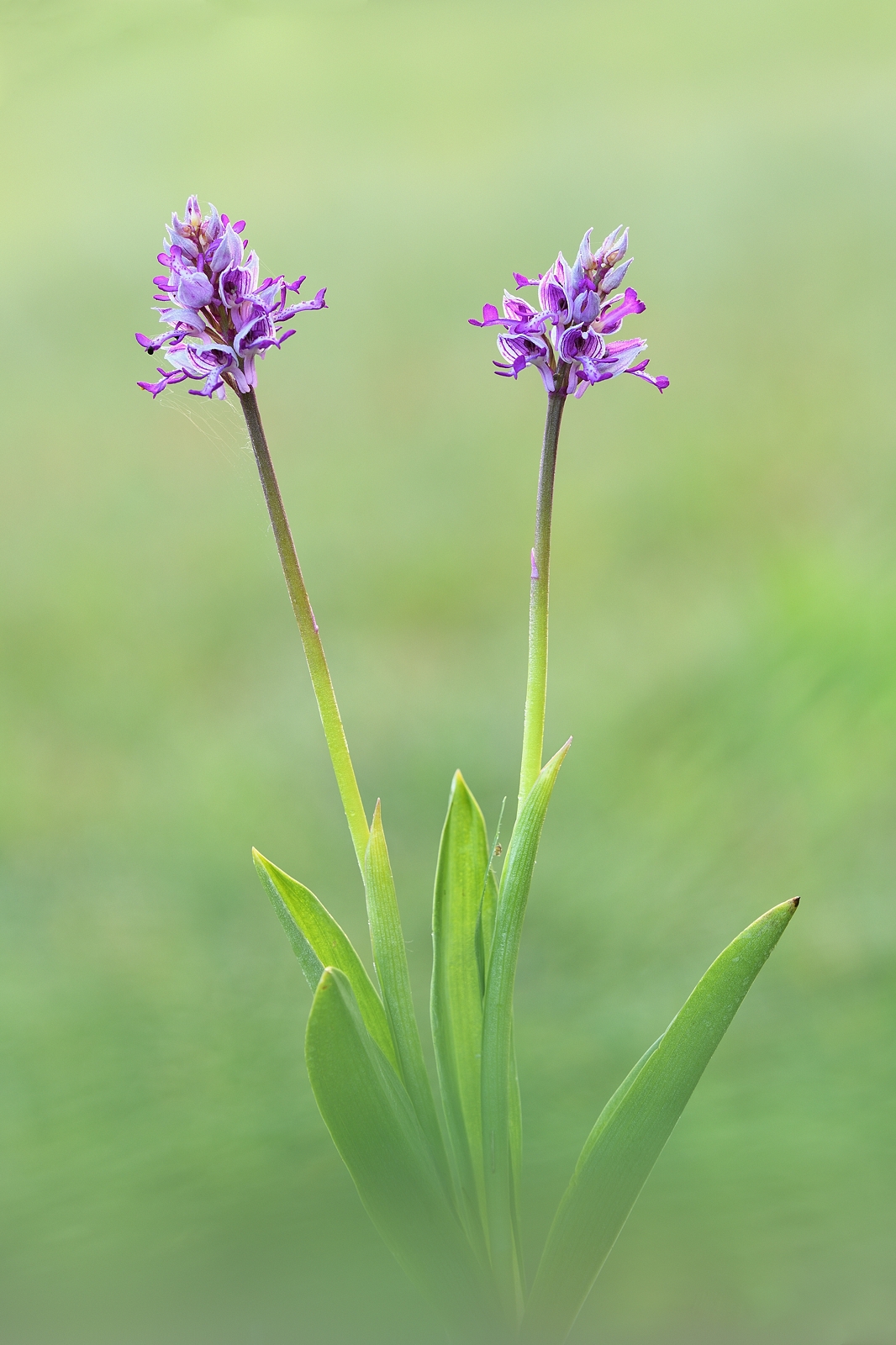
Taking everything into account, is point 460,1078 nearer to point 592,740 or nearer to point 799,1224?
point 799,1224

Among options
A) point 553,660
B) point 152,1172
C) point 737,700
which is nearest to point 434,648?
point 553,660

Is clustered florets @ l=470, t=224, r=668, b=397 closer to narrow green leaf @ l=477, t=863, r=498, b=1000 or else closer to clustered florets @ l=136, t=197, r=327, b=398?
clustered florets @ l=136, t=197, r=327, b=398

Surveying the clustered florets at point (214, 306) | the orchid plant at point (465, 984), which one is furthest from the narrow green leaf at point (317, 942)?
the clustered florets at point (214, 306)

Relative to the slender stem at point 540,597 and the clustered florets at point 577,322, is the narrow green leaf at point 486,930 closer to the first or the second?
the slender stem at point 540,597

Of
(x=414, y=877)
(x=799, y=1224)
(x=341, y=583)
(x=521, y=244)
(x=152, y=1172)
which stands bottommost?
(x=799, y=1224)

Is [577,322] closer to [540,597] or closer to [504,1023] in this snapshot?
[540,597]

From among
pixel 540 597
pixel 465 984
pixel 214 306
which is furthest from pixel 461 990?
pixel 214 306

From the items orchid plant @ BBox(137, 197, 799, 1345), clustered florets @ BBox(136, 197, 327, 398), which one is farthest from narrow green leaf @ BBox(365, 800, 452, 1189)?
clustered florets @ BBox(136, 197, 327, 398)
